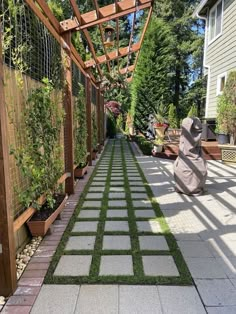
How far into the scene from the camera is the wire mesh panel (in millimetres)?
2090

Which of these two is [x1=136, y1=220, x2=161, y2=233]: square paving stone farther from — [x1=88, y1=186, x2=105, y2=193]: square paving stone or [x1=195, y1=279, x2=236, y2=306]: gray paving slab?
[x1=88, y1=186, x2=105, y2=193]: square paving stone

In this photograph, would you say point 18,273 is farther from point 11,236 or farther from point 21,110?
point 21,110

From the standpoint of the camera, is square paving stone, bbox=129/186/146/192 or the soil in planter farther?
square paving stone, bbox=129/186/146/192

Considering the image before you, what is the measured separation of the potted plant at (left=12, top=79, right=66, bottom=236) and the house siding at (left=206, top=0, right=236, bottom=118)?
6464 millimetres

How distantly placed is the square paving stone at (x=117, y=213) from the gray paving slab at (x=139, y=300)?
1.44 m

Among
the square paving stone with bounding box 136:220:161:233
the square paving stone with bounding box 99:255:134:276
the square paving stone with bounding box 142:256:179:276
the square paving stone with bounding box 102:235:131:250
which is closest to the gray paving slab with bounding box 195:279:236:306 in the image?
the square paving stone with bounding box 142:256:179:276

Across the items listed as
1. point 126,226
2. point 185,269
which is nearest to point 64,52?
point 126,226

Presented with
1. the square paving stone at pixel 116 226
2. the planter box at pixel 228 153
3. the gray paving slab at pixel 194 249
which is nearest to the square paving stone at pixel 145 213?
the square paving stone at pixel 116 226

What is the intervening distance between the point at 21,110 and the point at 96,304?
1.64 meters

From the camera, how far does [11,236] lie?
5.96 ft

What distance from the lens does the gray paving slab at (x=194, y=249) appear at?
2.40m

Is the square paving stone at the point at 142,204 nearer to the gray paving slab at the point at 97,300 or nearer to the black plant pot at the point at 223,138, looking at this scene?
the gray paving slab at the point at 97,300

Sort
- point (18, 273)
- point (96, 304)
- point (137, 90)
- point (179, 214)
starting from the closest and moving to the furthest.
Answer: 1. point (96, 304)
2. point (18, 273)
3. point (179, 214)
4. point (137, 90)

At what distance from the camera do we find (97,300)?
5.88 ft
